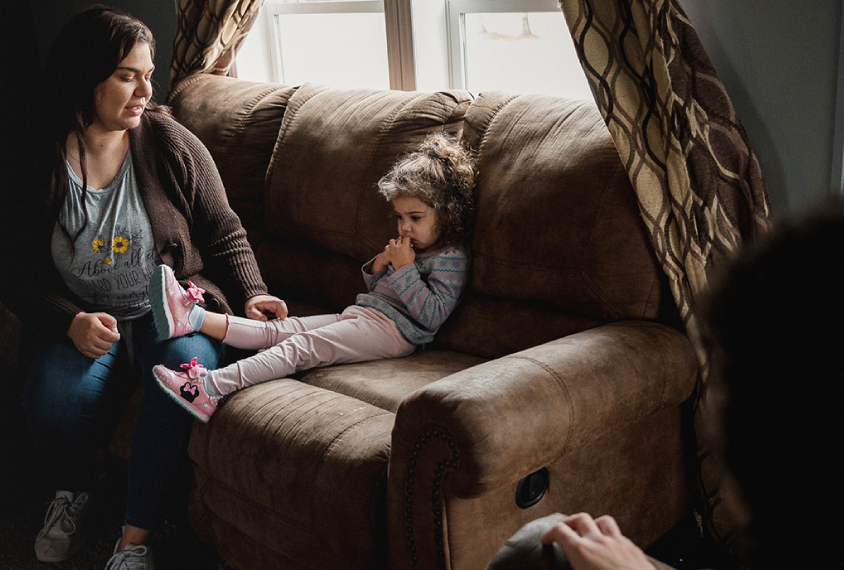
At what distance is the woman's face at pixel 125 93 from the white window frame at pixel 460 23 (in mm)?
1083

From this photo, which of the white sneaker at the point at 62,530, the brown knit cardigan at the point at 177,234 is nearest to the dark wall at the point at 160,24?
the brown knit cardigan at the point at 177,234

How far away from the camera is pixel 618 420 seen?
1412 millimetres

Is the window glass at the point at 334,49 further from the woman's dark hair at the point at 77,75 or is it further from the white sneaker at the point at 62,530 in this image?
the white sneaker at the point at 62,530

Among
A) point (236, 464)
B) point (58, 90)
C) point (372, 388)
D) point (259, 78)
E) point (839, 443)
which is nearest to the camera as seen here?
point (839, 443)

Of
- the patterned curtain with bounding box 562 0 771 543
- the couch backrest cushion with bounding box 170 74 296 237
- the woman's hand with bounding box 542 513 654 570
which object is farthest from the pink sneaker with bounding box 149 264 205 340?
the woman's hand with bounding box 542 513 654 570

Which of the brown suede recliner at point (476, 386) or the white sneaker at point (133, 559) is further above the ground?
the brown suede recliner at point (476, 386)

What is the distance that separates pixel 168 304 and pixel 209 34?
1.53 m

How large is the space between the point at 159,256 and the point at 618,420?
4.12 feet

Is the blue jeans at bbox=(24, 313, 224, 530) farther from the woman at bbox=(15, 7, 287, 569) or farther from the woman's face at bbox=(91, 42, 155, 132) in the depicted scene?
the woman's face at bbox=(91, 42, 155, 132)

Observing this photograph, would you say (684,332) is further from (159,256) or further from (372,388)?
(159,256)

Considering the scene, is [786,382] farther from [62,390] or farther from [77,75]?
[77,75]

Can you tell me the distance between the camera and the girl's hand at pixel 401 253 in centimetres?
192

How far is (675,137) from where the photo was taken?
61.5 inches

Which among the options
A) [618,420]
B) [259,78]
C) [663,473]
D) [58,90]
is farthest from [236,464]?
[259,78]
